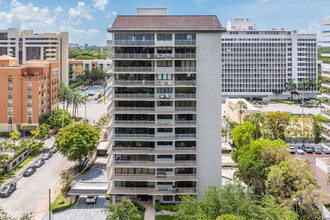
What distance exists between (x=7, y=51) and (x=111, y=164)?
12205cm

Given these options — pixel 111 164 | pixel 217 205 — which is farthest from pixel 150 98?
pixel 217 205

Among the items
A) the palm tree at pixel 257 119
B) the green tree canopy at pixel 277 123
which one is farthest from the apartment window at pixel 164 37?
the green tree canopy at pixel 277 123

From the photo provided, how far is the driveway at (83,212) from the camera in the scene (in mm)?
40406

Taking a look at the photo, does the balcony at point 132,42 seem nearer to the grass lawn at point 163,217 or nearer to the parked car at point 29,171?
the grass lawn at point 163,217

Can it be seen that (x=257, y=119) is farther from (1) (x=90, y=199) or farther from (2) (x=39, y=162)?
(2) (x=39, y=162)

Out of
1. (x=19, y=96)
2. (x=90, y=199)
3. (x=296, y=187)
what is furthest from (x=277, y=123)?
(x=19, y=96)

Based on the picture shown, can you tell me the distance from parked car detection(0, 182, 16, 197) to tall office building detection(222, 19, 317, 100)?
115 metres

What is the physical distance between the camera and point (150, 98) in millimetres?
41906

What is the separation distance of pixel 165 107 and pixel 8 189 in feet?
97.9

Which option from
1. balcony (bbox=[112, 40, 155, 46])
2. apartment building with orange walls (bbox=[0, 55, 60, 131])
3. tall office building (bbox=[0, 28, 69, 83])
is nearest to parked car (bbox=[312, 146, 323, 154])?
balcony (bbox=[112, 40, 155, 46])

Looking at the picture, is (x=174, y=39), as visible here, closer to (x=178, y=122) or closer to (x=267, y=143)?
(x=178, y=122)

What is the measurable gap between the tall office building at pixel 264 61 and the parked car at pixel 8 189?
114570 mm

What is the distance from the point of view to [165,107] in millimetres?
42312

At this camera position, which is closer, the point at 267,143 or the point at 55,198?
the point at 55,198
